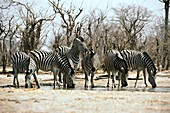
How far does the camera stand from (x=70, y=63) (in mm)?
22594

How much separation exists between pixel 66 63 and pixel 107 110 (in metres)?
11.3

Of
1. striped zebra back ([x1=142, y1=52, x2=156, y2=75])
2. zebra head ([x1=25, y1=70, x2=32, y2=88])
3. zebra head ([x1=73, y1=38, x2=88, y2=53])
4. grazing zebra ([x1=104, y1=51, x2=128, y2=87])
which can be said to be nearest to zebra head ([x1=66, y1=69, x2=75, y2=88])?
zebra head ([x1=73, y1=38, x2=88, y2=53])

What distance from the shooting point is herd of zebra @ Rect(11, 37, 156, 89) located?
73.3 feet

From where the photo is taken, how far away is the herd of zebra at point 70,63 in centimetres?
2234

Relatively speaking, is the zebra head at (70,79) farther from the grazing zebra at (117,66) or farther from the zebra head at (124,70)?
the zebra head at (124,70)

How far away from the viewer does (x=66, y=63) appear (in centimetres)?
2252

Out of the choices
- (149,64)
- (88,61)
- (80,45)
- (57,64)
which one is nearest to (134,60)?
(149,64)

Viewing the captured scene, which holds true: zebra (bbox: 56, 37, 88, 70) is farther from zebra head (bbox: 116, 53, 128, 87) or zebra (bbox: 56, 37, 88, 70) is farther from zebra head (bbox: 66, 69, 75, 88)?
zebra head (bbox: 116, 53, 128, 87)

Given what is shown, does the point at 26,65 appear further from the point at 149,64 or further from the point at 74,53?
the point at 149,64

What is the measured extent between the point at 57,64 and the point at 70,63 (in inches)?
31.1

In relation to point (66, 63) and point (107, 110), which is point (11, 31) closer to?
point (66, 63)

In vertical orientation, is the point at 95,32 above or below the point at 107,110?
above

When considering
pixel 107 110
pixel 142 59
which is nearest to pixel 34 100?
pixel 107 110

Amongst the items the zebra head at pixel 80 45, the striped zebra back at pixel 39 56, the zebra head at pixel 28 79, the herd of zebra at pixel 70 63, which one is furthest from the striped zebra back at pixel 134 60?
the zebra head at pixel 28 79
